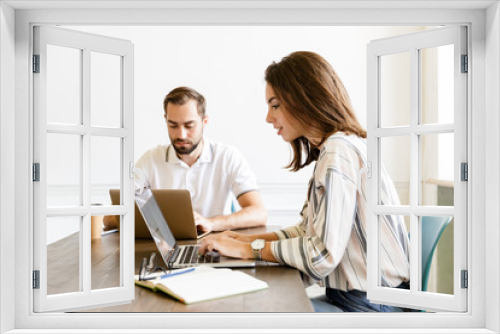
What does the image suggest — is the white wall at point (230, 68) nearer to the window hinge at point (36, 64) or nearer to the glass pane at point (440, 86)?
the glass pane at point (440, 86)

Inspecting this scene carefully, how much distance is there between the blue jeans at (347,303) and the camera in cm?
215

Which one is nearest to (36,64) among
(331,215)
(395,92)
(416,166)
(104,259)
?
(104,259)

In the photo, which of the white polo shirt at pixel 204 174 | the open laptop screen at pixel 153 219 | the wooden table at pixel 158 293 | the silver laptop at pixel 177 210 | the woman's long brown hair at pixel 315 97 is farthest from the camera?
the white polo shirt at pixel 204 174

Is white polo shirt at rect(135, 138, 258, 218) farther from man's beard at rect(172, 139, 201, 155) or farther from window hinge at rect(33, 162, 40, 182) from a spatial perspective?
window hinge at rect(33, 162, 40, 182)

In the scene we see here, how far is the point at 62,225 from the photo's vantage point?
2066 millimetres

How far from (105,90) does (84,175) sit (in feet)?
9.59

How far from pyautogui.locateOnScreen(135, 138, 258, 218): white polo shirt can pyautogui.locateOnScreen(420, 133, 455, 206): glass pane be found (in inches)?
57.2

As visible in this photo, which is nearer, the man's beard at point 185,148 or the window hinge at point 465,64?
the window hinge at point 465,64

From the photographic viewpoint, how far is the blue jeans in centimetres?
215

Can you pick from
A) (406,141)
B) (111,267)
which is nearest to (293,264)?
(111,267)

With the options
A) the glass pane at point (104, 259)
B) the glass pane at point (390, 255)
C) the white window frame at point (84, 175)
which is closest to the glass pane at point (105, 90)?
the glass pane at point (104, 259)

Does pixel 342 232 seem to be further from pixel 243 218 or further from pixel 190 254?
pixel 243 218

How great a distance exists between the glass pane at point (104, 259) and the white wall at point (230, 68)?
2.08 metres

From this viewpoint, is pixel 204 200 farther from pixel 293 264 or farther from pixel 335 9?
pixel 335 9
